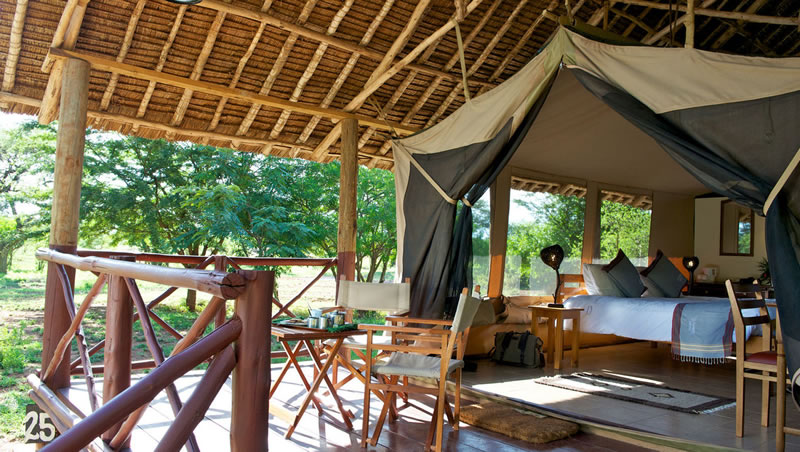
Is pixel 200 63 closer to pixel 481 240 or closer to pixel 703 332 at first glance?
pixel 481 240

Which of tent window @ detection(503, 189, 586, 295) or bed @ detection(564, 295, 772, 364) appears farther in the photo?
tent window @ detection(503, 189, 586, 295)

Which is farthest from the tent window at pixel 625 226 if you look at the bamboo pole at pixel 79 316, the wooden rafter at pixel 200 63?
the bamboo pole at pixel 79 316

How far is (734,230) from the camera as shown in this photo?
25.9ft

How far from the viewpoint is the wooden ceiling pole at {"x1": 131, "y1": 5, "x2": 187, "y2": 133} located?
185 inches

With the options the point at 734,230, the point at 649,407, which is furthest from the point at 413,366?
the point at 734,230

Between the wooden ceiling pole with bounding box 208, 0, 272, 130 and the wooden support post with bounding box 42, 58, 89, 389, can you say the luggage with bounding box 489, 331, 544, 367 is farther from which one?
the wooden support post with bounding box 42, 58, 89, 389

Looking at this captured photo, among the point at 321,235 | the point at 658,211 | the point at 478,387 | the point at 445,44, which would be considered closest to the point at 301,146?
the point at 445,44

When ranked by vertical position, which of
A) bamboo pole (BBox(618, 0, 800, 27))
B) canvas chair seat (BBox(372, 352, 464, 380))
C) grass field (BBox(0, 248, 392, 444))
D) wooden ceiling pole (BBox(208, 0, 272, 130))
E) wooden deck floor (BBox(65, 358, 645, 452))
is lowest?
grass field (BBox(0, 248, 392, 444))

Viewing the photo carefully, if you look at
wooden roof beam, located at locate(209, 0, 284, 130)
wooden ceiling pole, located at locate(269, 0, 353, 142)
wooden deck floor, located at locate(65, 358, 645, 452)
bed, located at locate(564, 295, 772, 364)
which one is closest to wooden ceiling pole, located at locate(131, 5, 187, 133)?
wooden roof beam, located at locate(209, 0, 284, 130)

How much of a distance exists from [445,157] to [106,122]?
123 inches

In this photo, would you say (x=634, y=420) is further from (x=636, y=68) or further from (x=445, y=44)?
(x=445, y=44)

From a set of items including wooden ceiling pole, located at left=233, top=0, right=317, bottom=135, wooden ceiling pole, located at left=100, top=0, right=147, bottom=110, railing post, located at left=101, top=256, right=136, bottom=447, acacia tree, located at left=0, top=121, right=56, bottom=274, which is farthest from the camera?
acacia tree, located at left=0, top=121, right=56, bottom=274

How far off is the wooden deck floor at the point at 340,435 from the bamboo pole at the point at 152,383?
197 cm

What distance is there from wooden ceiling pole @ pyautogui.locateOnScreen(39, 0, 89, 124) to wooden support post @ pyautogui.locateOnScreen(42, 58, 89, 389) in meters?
0.15
